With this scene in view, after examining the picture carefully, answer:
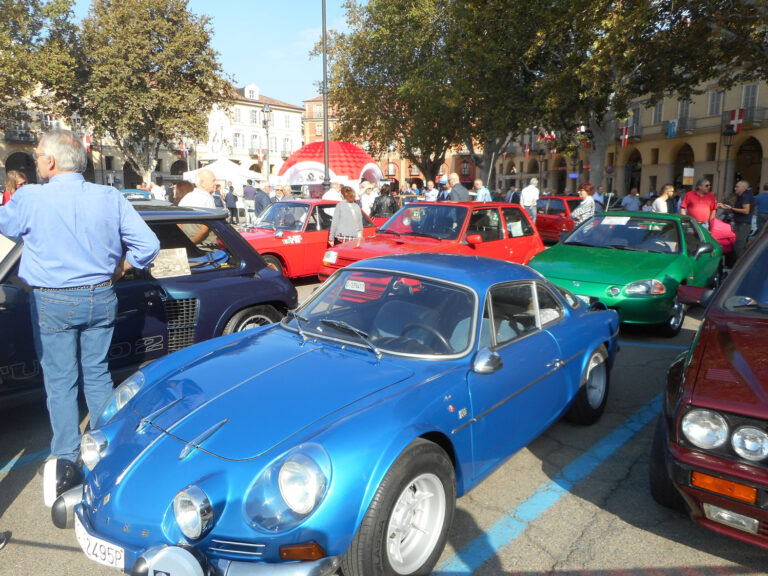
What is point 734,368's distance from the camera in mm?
2709

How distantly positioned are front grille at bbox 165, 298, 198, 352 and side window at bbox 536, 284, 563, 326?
109 inches

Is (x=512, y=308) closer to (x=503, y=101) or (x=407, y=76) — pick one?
(x=503, y=101)

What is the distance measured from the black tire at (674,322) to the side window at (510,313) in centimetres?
365

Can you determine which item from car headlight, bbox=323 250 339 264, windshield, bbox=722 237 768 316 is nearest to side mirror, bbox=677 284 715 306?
windshield, bbox=722 237 768 316

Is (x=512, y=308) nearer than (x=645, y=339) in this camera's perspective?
Yes

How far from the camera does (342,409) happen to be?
247cm

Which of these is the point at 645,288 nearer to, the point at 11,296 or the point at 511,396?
the point at 511,396

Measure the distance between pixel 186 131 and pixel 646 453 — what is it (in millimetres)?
31534

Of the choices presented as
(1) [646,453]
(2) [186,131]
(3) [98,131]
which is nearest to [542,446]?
(1) [646,453]

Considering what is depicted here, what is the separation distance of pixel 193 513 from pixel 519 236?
7489mm

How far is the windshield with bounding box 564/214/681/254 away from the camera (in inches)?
282

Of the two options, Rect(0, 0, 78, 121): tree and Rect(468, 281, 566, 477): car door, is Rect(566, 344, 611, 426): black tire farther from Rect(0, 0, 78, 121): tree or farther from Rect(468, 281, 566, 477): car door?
Rect(0, 0, 78, 121): tree

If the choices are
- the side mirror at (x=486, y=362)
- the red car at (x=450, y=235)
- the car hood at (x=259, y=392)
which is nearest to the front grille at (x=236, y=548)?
the car hood at (x=259, y=392)

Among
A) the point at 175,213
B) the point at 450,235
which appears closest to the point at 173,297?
the point at 175,213
